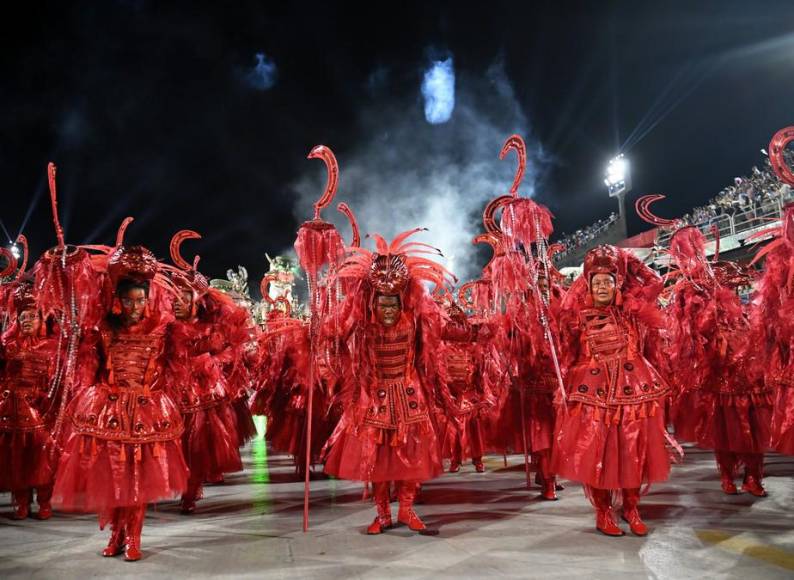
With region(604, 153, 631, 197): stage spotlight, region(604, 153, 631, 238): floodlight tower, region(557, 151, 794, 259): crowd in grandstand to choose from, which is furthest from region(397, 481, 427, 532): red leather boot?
region(604, 153, 631, 197): stage spotlight

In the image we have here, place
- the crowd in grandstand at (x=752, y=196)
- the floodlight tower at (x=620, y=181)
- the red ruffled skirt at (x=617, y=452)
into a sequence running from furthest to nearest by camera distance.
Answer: the floodlight tower at (x=620, y=181), the crowd in grandstand at (x=752, y=196), the red ruffled skirt at (x=617, y=452)

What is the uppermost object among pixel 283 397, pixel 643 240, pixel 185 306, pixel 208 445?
pixel 643 240

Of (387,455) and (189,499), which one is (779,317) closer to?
(387,455)

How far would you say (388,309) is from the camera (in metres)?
4.22

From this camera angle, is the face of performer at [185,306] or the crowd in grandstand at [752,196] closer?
the face of performer at [185,306]

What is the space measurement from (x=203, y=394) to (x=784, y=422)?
447 cm

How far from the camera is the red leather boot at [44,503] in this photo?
4.70m

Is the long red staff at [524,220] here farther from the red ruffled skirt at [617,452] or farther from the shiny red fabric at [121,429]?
the shiny red fabric at [121,429]

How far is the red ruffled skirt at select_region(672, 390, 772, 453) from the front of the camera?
4691 mm

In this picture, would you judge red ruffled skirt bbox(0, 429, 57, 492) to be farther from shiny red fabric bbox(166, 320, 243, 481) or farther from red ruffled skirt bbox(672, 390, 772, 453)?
red ruffled skirt bbox(672, 390, 772, 453)

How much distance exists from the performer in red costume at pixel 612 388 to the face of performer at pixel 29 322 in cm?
433

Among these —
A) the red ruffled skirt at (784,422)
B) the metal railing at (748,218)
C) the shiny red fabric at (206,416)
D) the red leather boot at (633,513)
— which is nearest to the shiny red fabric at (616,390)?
the red leather boot at (633,513)

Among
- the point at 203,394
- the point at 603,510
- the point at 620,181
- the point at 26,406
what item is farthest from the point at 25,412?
the point at 620,181

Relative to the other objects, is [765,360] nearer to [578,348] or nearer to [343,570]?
[578,348]
